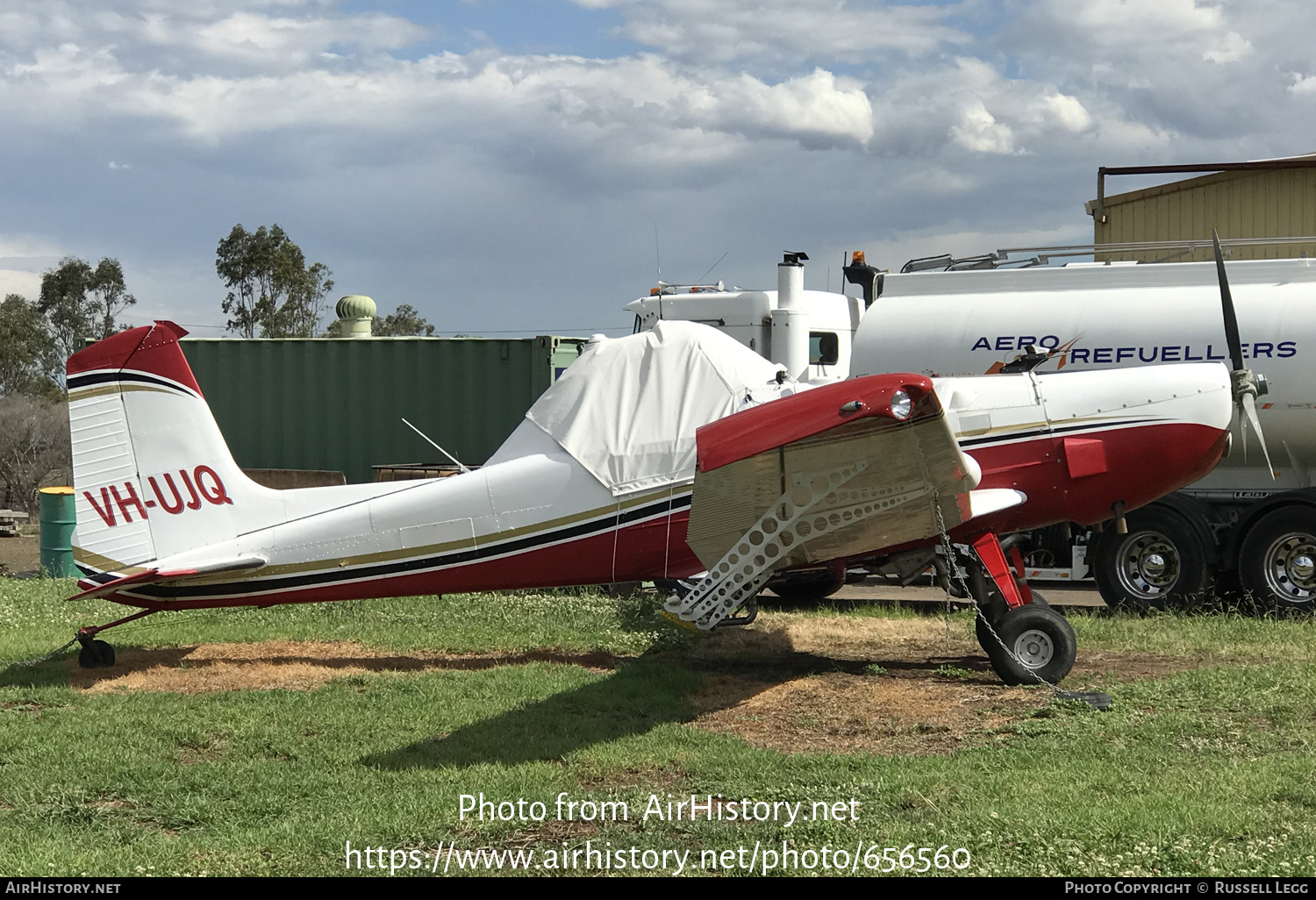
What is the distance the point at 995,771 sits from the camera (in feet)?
19.8

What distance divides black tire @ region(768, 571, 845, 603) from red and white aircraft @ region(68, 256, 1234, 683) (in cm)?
138

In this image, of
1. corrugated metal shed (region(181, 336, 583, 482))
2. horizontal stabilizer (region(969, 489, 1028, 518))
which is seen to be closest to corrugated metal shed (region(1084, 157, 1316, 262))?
corrugated metal shed (region(181, 336, 583, 482))

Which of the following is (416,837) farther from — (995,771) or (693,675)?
(693,675)

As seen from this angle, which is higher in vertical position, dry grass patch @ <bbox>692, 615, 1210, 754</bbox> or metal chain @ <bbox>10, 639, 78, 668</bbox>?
metal chain @ <bbox>10, 639, 78, 668</bbox>

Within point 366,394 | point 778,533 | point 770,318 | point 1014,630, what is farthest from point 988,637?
point 366,394

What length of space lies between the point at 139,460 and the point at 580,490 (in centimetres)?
319

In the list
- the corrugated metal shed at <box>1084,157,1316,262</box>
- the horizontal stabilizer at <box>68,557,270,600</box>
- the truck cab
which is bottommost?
the horizontal stabilizer at <box>68,557,270,600</box>

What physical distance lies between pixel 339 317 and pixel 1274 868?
2042 centimetres

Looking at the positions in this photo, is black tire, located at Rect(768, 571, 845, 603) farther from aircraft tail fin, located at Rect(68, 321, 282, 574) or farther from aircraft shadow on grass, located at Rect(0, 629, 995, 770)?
aircraft tail fin, located at Rect(68, 321, 282, 574)

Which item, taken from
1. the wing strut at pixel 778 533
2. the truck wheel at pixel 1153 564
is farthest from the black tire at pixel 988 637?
the truck wheel at pixel 1153 564

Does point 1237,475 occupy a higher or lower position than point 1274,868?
higher

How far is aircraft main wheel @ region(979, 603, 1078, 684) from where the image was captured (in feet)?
26.1

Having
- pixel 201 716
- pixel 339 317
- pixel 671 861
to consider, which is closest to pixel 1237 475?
pixel 671 861

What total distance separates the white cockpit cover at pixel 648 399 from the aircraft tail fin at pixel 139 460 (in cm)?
248
